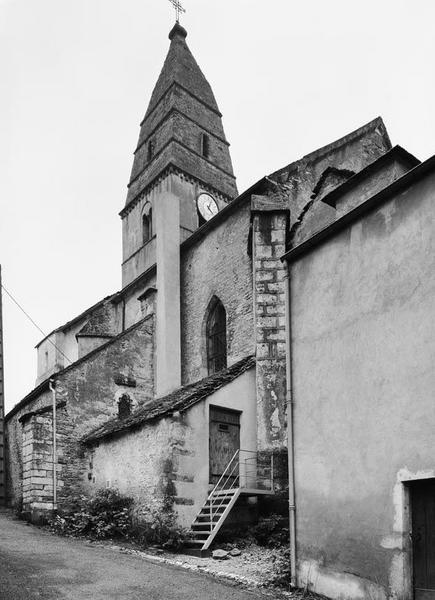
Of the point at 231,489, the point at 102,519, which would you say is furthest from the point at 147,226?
the point at 231,489

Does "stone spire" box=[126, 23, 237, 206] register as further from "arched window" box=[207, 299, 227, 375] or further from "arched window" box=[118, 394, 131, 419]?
"arched window" box=[118, 394, 131, 419]

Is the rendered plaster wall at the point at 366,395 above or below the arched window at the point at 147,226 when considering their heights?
below

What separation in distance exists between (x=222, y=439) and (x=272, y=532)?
8.26ft

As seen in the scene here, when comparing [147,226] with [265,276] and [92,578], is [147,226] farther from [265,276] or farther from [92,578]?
[92,578]

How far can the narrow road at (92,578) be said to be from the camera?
25.6 ft

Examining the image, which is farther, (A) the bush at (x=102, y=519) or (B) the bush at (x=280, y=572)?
(A) the bush at (x=102, y=519)

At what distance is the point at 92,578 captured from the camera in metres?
8.78

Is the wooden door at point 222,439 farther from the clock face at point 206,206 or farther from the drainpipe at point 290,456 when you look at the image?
the clock face at point 206,206

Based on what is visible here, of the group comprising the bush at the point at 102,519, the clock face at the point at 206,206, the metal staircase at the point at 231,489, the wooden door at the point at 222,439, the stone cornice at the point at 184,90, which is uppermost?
the stone cornice at the point at 184,90

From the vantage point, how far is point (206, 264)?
19328 millimetres

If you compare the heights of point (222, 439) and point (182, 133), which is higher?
point (182, 133)

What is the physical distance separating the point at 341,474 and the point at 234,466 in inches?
254

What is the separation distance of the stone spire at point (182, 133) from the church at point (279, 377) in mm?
255

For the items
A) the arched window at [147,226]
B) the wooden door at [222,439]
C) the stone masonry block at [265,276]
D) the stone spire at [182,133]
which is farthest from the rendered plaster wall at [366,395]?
the stone spire at [182,133]
